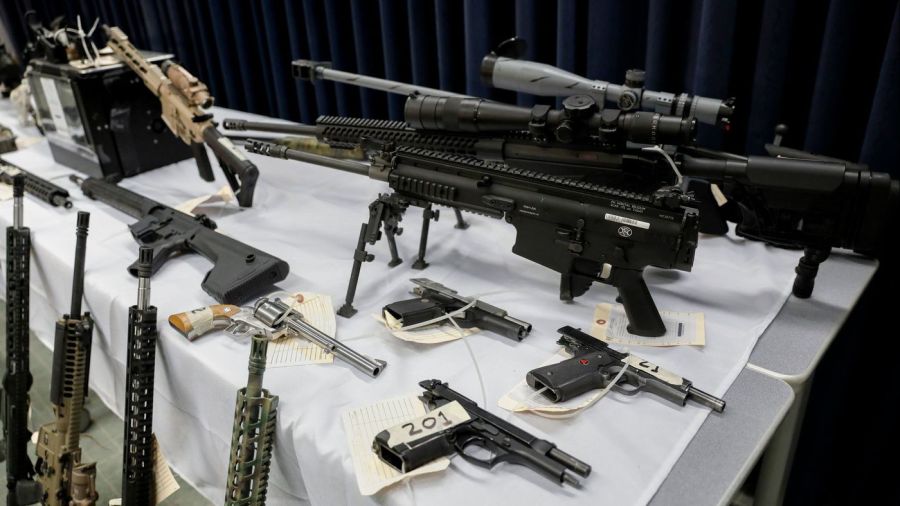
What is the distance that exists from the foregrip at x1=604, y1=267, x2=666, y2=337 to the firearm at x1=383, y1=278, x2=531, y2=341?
189 millimetres

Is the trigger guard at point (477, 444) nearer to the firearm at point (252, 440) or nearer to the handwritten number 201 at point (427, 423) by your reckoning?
the handwritten number 201 at point (427, 423)

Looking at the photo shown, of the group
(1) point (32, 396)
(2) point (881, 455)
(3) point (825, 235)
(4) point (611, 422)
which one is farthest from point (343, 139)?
(2) point (881, 455)

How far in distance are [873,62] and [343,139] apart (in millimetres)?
1213

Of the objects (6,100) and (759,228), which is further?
(6,100)

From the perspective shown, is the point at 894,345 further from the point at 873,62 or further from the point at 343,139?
the point at 343,139

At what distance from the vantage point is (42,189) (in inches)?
72.3

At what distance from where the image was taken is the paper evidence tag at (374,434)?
87 cm

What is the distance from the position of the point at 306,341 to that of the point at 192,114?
3.00 feet

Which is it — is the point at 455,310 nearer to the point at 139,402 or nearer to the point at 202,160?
the point at 139,402

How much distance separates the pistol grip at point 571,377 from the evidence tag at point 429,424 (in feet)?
0.46

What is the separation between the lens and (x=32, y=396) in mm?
1979

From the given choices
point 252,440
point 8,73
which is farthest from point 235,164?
point 8,73

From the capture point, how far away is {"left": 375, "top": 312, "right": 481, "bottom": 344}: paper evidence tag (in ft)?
3.87

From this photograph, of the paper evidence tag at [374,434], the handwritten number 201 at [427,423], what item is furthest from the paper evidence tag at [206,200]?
the handwritten number 201 at [427,423]
